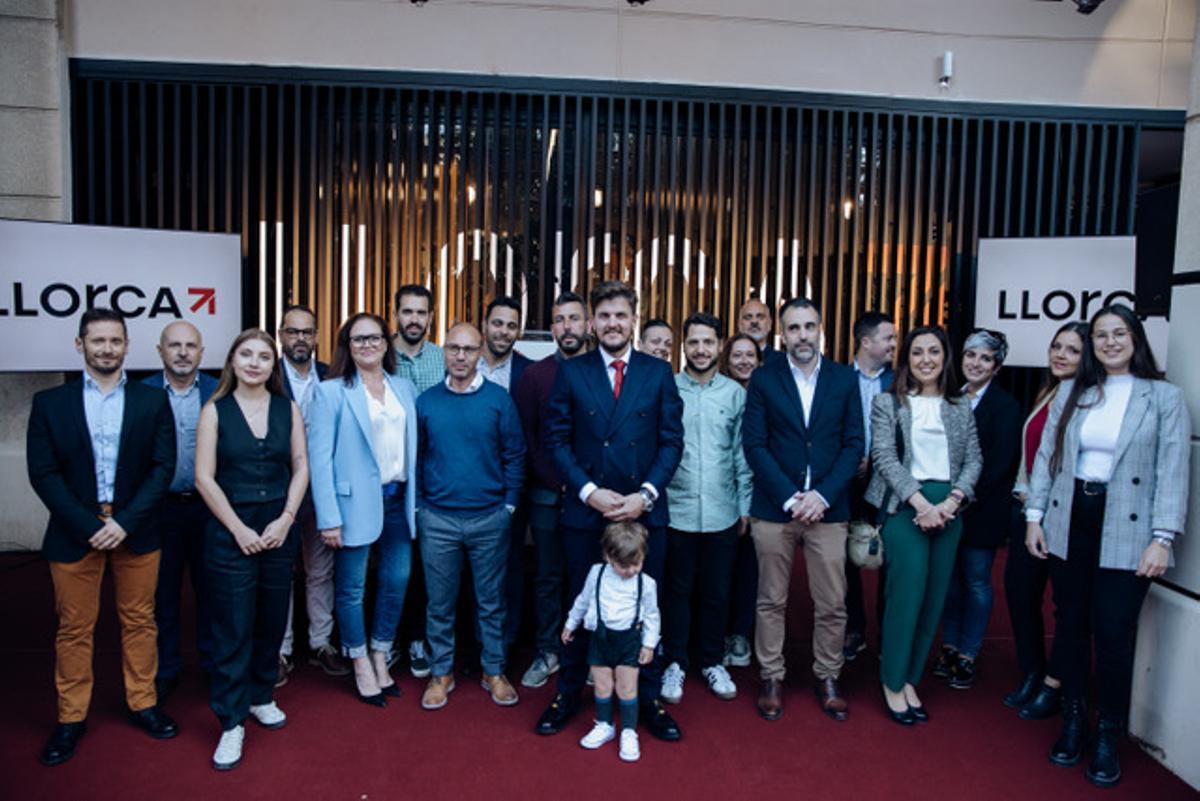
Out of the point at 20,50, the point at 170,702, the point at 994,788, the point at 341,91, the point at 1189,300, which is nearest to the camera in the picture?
the point at 994,788

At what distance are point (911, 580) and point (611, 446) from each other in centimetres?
137

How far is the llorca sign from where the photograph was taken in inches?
197

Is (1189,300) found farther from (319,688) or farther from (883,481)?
(319,688)

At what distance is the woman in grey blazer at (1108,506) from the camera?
276cm

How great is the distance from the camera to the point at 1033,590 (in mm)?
3408

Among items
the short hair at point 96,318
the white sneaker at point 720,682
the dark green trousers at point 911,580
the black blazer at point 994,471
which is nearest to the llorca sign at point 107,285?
the short hair at point 96,318

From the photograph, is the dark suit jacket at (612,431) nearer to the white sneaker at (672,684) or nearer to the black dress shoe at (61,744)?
the white sneaker at (672,684)

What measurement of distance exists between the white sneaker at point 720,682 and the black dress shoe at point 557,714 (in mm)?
665

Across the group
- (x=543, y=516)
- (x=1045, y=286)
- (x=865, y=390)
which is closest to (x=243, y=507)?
(x=543, y=516)

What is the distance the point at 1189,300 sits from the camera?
9.72ft

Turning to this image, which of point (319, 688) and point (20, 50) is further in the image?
point (20, 50)

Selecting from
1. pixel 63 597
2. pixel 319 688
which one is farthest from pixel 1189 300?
pixel 63 597

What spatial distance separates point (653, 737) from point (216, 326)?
14.0 feet

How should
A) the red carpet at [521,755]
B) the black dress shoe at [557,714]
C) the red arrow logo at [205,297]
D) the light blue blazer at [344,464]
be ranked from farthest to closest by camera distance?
the red arrow logo at [205,297]
the light blue blazer at [344,464]
the black dress shoe at [557,714]
the red carpet at [521,755]
